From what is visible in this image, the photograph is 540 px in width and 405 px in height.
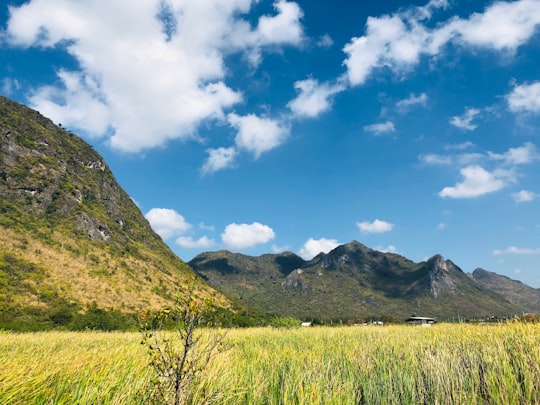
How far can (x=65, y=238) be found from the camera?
8238 centimetres

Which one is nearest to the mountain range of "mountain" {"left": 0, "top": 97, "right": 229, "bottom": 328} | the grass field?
"mountain" {"left": 0, "top": 97, "right": 229, "bottom": 328}

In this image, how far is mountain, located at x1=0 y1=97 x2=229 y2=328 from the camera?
58.2 metres

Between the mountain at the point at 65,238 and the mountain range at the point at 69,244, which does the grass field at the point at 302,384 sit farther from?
the mountain at the point at 65,238

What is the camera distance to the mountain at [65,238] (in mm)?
58156

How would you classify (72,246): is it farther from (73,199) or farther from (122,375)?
(122,375)

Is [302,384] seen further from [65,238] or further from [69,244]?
[65,238]

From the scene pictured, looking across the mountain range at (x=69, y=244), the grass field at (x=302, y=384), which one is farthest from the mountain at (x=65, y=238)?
the grass field at (x=302, y=384)

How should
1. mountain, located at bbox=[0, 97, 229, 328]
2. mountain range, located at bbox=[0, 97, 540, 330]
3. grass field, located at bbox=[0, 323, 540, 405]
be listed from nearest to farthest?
grass field, located at bbox=[0, 323, 540, 405]
mountain range, located at bbox=[0, 97, 540, 330]
mountain, located at bbox=[0, 97, 229, 328]

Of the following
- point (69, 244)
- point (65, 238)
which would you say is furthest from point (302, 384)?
point (65, 238)

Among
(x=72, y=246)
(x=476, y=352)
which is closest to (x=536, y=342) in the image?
(x=476, y=352)

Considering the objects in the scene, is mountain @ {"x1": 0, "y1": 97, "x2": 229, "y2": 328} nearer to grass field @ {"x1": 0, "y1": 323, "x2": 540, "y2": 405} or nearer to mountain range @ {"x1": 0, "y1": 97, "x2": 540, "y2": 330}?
mountain range @ {"x1": 0, "y1": 97, "x2": 540, "y2": 330}

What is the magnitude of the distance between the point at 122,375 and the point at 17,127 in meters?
143

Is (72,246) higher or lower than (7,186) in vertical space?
lower

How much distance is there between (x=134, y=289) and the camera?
74312 millimetres
